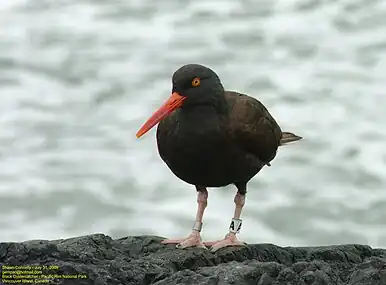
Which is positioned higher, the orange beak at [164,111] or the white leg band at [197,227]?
the orange beak at [164,111]

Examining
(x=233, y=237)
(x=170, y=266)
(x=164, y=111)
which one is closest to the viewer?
(x=170, y=266)

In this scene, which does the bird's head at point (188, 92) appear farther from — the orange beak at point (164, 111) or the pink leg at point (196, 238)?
the pink leg at point (196, 238)

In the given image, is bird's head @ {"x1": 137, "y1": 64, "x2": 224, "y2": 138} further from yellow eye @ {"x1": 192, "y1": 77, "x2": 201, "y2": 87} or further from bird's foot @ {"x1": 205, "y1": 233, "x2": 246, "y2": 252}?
bird's foot @ {"x1": 205, "y1": 233, "x2": 246, "y2": 252}

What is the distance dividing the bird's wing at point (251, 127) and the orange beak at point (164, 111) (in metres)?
0.38

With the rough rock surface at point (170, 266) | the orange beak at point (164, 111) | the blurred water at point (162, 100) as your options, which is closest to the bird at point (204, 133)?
the orange beak at point (164, 111)

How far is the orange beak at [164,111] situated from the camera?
5258 mm

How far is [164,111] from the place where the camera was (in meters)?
5.25

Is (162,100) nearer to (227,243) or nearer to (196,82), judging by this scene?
(227,243)

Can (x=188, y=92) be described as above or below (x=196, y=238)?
above

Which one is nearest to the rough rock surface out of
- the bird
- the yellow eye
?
the bird

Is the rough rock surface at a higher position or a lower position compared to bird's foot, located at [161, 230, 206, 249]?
lower

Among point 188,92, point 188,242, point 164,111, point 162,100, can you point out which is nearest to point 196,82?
point 188,92

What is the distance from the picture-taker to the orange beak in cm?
526

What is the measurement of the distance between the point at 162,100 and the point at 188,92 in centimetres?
795
